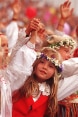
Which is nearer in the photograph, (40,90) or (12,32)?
(40,90)

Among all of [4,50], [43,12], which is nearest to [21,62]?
[4,50]

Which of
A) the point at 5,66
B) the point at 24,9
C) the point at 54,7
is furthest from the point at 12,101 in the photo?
the point at 54,7

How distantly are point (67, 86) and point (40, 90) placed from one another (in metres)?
0.16

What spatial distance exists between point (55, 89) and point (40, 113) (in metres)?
0.16

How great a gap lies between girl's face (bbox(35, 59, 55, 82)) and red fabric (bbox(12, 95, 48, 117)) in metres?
0.11

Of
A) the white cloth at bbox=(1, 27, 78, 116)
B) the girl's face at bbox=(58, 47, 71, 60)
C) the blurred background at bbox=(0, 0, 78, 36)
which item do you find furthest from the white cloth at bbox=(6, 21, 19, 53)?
the blurred background at bbox=(0, 0, 78, 36)

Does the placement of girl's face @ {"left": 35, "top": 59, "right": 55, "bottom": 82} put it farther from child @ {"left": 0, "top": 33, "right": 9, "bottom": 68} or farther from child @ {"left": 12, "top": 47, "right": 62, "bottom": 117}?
child @ {"left": 0, "top": 33, "right": 9, "bottom": 68}

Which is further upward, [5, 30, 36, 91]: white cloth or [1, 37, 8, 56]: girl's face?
[1, 37, 8, 56]: girl's face

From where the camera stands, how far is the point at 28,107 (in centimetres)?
218

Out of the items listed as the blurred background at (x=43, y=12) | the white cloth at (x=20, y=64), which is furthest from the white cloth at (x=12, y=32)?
the blurred background at (x=43, y=12)

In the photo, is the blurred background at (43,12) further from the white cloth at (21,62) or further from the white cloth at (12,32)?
the white cloth at (21,62)

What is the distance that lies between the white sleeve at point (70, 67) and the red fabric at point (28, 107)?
195 mm

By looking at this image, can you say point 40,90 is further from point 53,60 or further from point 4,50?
point 4,50

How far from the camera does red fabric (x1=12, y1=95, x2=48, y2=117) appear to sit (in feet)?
7.14
